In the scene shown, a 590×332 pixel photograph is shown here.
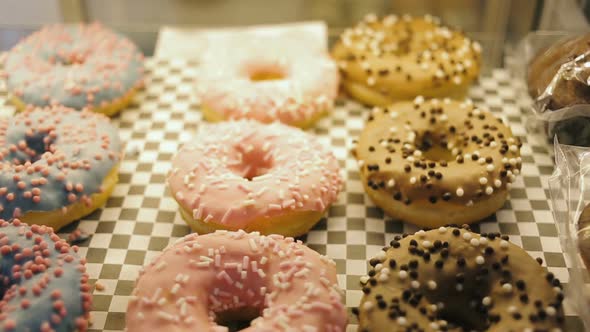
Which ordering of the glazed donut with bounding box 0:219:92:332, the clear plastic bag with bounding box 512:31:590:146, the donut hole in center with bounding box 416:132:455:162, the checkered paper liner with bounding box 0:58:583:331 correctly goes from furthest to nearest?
the donut hole in center with bounding box 416:132:455:162 < the clear plastic bag with bounding box 512:31:590:146 < the checkered paper liner with bounding box 0:58:583:331 < the glazed donut with bounding box 0:219:92:332

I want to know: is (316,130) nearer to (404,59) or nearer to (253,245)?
(404,59)

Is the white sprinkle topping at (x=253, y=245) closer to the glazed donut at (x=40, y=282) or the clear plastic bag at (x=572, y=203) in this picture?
the glazed donut at (x=40, y=282)

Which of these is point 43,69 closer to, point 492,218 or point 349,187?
point 349,187

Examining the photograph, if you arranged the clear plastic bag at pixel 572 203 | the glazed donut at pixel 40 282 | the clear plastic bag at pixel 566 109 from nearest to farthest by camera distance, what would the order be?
the glazed donut at pixel 40 282, the clear plastic bag at pixel 572 203, the clear plastic bag at pixel 566 109

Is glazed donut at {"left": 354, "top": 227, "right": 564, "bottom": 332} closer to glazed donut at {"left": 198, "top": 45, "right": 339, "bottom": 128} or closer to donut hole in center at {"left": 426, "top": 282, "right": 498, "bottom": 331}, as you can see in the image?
donut hole in center at {"left": 426, "top": 282, "right": 498, "bottom": 331}

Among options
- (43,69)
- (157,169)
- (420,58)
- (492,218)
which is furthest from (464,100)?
(43,69)

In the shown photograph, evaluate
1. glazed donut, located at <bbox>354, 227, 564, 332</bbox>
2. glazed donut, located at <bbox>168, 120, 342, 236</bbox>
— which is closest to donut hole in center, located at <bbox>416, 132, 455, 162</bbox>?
glazed donut, located at <bbox>168, 120, 342, 236</bbox>

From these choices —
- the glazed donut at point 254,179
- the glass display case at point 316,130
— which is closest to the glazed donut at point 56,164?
the glass display case at point 316,130

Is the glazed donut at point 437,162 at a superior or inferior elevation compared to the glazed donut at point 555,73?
inferior
